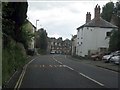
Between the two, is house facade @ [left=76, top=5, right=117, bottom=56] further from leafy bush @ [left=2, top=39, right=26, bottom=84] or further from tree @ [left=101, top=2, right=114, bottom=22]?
leafy bush @ [left=2, top=39, right=26, bottom=84]

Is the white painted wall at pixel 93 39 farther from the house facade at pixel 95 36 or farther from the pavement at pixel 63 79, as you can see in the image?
the pavement at pixel 63 79

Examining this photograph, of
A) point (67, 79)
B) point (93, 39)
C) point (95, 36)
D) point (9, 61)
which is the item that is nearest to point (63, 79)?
point (67, 79)

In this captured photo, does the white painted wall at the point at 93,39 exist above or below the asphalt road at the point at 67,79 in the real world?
above

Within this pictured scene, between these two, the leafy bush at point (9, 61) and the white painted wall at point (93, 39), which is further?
the white painted wall at point (93, 39)

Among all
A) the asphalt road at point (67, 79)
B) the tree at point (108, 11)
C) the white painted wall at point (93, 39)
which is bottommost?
the asphalt road at point (67, 79)

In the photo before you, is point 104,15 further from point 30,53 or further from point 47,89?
point 47,89

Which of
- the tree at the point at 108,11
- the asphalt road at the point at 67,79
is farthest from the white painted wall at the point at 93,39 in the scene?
the asphalt road at the point at 67,79

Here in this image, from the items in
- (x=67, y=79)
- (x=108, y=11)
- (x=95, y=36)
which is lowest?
(x=67, y=79)

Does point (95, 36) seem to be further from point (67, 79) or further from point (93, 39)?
point (67, 79)

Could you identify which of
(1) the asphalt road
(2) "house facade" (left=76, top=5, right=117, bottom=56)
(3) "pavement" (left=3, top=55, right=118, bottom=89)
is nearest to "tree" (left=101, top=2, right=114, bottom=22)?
(2) "house facade" (left=76, top=5, right=117, bottom=56)

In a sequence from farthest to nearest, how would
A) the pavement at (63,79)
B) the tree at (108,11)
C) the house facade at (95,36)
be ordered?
1. the tree at (108,11)
2. the house facade at (95,36)
3. the pavement at (63,79)

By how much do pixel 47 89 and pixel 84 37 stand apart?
242ft

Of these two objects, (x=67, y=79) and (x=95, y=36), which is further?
(x=95, y=36)

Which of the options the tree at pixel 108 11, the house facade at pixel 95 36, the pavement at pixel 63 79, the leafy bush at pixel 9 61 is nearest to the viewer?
the pavement at pixel 63 79
